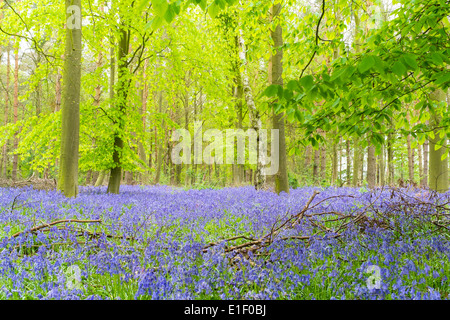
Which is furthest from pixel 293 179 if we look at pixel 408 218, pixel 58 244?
pixel 58 244

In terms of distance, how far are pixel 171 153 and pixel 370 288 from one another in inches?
1161

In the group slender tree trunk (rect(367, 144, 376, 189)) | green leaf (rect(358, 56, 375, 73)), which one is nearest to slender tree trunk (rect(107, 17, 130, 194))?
green leaf (rect(358, 56, 375, 73))

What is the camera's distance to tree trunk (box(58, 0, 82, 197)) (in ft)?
21.3

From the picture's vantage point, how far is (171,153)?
30.3 m

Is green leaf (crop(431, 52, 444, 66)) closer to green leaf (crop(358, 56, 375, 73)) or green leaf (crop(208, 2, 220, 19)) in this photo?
green leaf (crop(358, 56, 375, 73))

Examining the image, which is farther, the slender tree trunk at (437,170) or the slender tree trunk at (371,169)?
the slender tree trunk at (371,169)

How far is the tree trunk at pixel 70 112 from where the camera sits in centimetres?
648

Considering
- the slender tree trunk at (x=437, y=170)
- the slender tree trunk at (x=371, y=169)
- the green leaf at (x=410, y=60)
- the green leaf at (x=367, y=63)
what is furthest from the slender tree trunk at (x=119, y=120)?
the slender tree trunk at (x=371, y=169)

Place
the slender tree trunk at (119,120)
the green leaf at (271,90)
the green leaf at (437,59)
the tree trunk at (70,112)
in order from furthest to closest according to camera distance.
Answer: the slender tree trunk at (119,120) → the tree trunk at (70,112) → the green leaf at (437,59) → the green leaf at (271,90)

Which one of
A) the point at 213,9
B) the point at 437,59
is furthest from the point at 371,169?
the point at 213,9

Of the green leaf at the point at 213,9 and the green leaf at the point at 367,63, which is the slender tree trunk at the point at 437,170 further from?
the green leaf at the point at 213,9

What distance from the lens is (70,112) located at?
6.63 m

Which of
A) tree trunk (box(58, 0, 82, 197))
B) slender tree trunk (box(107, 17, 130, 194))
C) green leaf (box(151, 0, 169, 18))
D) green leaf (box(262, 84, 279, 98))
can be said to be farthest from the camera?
slender tree trunk (box(107, 17, 130, 194))
